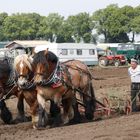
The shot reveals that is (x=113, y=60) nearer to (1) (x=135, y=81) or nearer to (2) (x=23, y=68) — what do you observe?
(1) (x=135, y=81)

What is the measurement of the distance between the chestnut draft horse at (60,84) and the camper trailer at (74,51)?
31073 millimetres

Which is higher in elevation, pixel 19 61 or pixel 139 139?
pixel 19 61

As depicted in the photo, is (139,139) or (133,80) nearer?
(139,139)

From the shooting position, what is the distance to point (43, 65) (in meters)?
9.68

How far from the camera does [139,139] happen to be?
7.77 meters

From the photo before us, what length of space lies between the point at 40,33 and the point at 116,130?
3293 inches

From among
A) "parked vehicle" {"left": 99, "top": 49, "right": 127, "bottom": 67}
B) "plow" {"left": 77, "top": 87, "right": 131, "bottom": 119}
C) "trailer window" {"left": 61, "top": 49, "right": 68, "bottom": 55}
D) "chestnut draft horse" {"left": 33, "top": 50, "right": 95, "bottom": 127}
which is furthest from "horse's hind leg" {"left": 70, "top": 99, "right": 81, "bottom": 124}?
"parked vehicle" {"left": 99, "top": 49, "right": 127, "bottom": 67}

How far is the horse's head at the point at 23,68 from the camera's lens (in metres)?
9.62

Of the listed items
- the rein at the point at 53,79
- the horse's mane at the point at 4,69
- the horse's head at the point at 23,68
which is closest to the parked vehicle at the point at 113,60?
the horse's mane at the point at 4,69

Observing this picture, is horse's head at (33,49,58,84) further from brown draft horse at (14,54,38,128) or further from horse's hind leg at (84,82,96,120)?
horse's hind leg at (84,82,96,120)

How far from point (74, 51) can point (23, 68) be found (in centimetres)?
3433

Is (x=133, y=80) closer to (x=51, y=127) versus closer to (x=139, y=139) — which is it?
(x=51, y=127)

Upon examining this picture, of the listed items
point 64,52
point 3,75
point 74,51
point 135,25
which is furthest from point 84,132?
point 135,25

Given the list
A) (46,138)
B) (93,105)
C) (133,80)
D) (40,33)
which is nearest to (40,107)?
(46,138)
